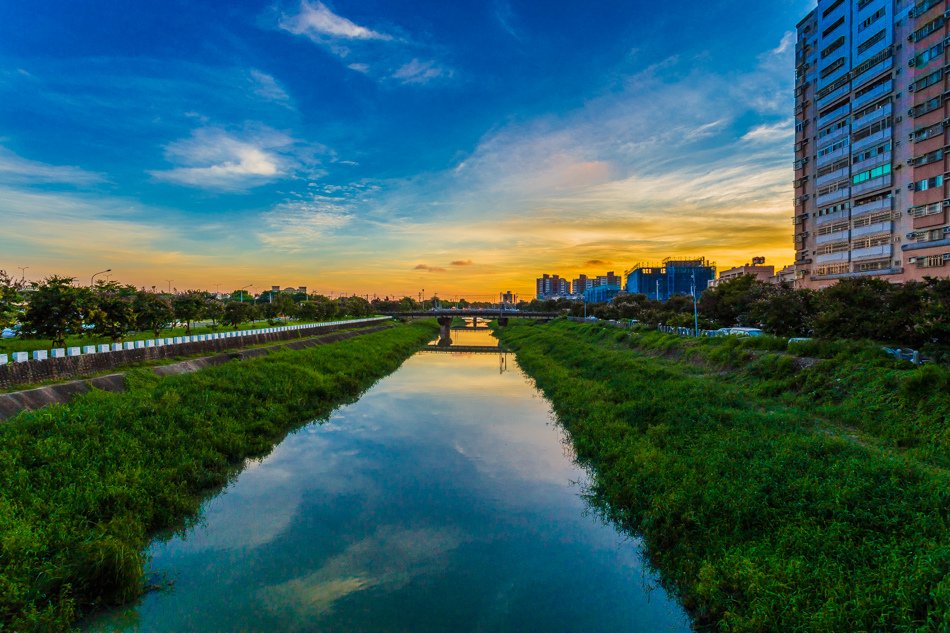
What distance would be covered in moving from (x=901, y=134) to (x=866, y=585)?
53736 mm

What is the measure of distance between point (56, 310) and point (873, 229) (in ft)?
209

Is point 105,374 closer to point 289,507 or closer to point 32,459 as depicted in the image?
point 32,459

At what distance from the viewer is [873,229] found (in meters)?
44.8

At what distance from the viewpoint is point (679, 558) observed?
870cm

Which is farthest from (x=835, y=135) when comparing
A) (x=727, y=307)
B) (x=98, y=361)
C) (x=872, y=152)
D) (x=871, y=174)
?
(x=98, y=361)

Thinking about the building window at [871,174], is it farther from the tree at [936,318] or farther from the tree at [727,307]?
the tree at [936,318]

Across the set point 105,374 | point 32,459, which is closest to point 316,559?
point 32,459

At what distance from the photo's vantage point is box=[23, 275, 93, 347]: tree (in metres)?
18.8

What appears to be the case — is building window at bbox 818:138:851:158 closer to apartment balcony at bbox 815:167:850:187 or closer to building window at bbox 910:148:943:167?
apartment balcony at bbox 815:167:850:187

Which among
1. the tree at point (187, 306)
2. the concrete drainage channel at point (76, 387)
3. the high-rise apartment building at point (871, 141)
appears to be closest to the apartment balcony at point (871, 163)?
the high-rise apartment building at point (871, 141)

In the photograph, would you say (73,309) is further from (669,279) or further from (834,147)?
(669,279)

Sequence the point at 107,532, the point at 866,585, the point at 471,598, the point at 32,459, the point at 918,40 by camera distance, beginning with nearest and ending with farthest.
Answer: the point at 866,585
the point at 471,598
the point at 107,532
the point at 32,459
the point at 918,40

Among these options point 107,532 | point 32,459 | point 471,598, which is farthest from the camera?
point 32,459

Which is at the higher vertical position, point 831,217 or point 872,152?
→ point 872,152
